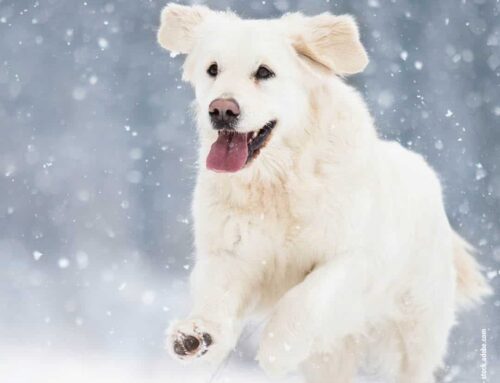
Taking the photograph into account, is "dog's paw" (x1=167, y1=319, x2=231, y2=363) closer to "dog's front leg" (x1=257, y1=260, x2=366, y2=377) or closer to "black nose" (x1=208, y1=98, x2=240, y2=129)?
"dog's front leg" (x1=257, y1=260, x2=366, y2=377)

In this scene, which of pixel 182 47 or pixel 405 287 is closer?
pixel 182 47

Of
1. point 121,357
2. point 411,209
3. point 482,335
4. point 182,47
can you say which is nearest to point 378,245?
point 411,209

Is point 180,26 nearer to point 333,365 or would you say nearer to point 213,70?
point 213,70

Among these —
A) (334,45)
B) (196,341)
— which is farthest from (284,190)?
(196,341)

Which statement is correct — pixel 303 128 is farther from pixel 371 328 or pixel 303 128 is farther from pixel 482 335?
pixel 482 335

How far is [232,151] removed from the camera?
5395 mm

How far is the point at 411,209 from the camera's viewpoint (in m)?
6.31

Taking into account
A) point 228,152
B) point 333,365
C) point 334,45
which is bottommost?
point 333,365

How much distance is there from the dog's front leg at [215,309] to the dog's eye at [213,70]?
1.00 meters

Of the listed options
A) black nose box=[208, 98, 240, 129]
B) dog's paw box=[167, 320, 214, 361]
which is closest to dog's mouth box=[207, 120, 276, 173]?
black nose box=[208, 98, 240, 129]

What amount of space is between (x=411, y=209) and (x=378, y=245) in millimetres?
581

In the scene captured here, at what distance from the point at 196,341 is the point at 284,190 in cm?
105

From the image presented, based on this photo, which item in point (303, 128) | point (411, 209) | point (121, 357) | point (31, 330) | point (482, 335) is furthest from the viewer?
point (31, 330)

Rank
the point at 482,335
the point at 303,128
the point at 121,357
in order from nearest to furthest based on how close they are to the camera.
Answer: the point at 303,128 < the point at 482,335 < the point at 121,357
